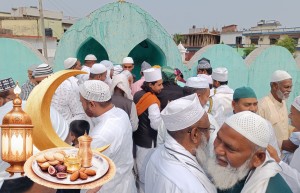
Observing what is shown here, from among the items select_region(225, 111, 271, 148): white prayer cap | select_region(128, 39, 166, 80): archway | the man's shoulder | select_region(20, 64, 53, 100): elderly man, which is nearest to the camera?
the man's shoulder

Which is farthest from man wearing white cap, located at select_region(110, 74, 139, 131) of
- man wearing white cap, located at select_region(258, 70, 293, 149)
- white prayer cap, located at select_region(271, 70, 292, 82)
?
white prayer cap, located at select_region(271, 70, 292, 82)

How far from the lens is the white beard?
1.68m

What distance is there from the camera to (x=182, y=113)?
1.88 m

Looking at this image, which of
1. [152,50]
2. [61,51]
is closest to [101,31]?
[61,51]

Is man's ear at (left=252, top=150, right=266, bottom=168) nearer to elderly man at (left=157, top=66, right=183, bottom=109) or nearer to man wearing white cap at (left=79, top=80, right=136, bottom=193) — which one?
man wearing white cap at (left=79, top=80, right=136, bottom=193)

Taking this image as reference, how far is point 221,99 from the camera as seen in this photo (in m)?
3.96

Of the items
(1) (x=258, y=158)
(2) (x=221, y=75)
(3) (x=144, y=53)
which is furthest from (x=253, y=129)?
(3) (x=144, y=53)

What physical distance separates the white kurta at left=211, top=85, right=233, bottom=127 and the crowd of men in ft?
0.04

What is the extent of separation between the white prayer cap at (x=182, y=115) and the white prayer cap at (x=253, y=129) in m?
0.26

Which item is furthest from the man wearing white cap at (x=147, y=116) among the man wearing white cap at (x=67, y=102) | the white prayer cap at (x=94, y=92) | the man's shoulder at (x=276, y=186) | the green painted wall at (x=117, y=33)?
the green painted wall at (x=117, y=33)

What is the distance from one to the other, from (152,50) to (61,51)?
3.28 metres

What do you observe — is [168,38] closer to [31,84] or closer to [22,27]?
[31,84]

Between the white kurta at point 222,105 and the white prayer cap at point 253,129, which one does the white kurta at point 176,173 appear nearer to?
the white prayer cap at point 253,129

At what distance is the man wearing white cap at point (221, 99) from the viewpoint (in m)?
3.72
